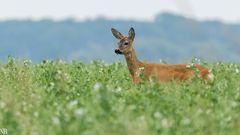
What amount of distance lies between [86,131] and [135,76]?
374 inches

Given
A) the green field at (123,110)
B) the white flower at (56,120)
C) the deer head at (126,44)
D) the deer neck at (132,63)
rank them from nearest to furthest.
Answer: the green field at (123,110)
the white flower at (56,120)
the deer neck at (132,63)
the deer head at (126,44)

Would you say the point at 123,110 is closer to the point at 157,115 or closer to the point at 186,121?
the point at 157,115

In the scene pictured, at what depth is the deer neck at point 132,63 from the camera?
20.9 m

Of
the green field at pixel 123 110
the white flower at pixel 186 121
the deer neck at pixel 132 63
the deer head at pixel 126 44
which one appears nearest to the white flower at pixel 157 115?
the green field at pixel 123 110

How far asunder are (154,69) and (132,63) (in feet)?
5.51

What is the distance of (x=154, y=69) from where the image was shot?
19.5 m

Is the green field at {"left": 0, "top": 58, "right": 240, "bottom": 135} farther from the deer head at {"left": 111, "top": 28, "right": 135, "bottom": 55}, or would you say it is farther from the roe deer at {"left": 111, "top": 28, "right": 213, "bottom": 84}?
the deer head at {"left": 111, "top": 28, "right": 135, "bottom": 55}

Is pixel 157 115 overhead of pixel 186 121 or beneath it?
overhead

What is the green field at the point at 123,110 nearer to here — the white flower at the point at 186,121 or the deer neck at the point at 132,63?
the white flower at the point at 186,121

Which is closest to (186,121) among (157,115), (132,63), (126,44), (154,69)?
(157,115)

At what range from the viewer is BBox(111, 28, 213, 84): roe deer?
63.4ft

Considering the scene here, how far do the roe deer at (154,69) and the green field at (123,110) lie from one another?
2.94 meters

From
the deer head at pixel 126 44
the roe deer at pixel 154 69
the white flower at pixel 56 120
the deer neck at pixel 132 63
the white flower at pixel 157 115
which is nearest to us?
the white flower at pixel 56 120

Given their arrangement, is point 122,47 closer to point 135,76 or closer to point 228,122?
point 135,76
